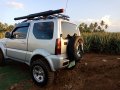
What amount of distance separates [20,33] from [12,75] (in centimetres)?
163

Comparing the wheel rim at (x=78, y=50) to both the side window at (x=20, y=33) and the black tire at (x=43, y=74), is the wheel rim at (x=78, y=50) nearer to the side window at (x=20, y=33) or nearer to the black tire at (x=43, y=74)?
the black tire at (x=43, y=74)

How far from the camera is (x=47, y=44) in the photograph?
19.4 feet

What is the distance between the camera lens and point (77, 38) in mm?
6105

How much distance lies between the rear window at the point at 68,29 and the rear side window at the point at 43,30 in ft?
1.25

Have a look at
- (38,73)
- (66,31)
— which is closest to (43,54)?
(38,73)

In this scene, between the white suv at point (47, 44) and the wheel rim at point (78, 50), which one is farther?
the wheel rim at point (78, 50)

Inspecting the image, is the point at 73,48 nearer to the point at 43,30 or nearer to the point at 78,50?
the point at 78,50

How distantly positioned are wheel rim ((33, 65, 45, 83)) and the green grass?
431mm

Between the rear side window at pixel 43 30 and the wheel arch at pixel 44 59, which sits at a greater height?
the rear side window at pixel 43 30

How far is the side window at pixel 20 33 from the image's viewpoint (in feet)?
22.8

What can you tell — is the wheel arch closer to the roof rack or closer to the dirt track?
the dirt track

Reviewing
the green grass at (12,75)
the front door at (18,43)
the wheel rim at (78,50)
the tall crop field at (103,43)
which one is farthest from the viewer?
the tall crop field at (103,43)

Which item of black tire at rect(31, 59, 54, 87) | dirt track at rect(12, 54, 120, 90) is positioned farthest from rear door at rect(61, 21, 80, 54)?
dirt track at rect(12, 54, 120, 90)

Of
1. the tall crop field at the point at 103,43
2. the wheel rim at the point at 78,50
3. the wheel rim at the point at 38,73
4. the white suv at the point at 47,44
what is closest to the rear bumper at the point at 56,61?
the white suv at the point at 47,44
